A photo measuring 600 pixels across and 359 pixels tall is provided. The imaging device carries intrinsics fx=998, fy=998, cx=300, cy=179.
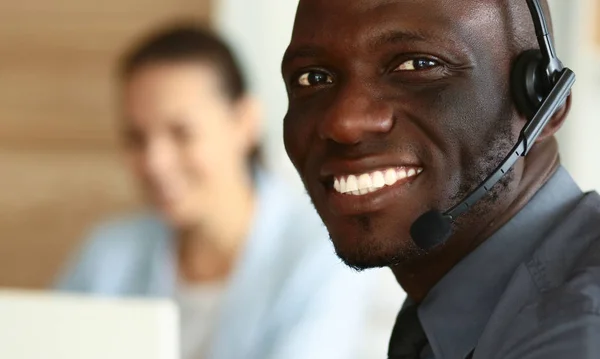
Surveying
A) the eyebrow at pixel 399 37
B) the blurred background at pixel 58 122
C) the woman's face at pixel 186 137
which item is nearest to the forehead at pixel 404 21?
the eyebrow at pixel 399 37

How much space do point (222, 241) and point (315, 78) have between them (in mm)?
1190

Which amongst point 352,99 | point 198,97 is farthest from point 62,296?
point 198,97

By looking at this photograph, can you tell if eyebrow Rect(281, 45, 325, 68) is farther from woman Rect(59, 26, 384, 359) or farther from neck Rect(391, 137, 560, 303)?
woman Rect(59, 26, 384, 359)

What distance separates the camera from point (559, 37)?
5.48 feet

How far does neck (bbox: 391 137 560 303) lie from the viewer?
63 cm

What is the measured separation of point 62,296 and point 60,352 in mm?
63

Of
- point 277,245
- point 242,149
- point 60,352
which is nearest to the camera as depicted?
point 60,352

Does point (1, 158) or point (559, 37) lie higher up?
point (559, 37)

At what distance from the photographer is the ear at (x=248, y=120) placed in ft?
5.90

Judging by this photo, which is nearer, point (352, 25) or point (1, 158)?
point (352, 25)

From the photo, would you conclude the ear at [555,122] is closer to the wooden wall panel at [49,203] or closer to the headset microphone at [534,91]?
the headset microphone at [534,91]

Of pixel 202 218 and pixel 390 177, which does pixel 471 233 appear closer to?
pixel 390 177

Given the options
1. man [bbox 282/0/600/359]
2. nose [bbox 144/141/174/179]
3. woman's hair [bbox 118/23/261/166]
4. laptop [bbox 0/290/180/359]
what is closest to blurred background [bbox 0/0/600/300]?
woman's hair [bbox 118/23/261/166]

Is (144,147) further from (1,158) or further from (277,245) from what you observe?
(1,158)
